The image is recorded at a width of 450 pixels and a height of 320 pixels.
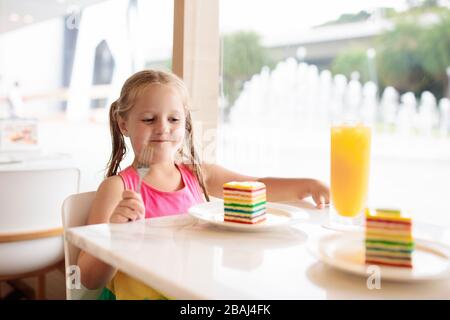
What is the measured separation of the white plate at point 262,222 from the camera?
32.4 inches

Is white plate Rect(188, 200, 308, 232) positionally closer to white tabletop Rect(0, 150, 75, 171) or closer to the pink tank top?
the pink tank top

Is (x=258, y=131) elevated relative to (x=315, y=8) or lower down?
lower down

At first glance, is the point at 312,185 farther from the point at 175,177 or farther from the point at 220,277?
the point at 220,277

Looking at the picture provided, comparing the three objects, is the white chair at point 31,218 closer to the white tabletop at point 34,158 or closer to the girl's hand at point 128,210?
the white tabletop at point 34,158

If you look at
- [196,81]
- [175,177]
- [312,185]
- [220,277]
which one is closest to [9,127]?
[196,81]

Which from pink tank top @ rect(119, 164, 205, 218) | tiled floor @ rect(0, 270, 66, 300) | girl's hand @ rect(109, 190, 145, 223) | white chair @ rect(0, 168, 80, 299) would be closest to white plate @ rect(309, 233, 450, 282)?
girl's hand @ rect(109, 190, 145, 223)

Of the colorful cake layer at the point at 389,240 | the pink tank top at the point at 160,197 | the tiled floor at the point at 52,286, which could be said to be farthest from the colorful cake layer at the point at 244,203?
the tiled floor at the point at 52,286

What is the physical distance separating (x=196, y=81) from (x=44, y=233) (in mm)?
860

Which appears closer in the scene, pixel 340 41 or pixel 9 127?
pixel 9 127

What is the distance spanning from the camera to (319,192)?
3.80 feet

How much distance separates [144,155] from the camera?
123cm

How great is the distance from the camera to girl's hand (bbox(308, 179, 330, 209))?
1138 mm

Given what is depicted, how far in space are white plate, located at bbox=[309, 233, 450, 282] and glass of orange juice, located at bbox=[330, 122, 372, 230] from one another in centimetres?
18
